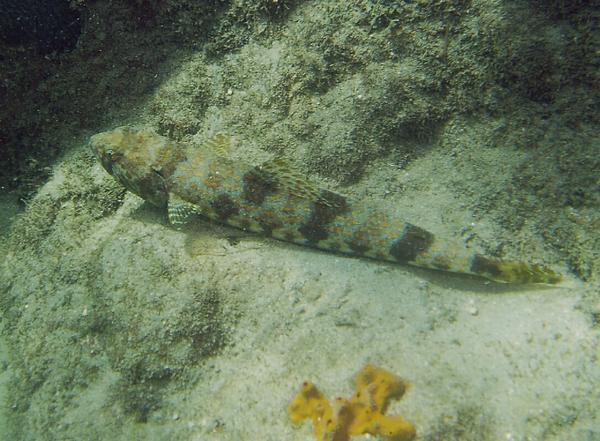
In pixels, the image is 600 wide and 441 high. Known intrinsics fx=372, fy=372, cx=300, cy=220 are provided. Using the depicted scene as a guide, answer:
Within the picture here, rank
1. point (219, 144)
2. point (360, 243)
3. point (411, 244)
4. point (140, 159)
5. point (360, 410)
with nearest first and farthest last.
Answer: point (360, 410)
point (411, 244)
point (360, 243)
point (140, 159)
point (219, 144)

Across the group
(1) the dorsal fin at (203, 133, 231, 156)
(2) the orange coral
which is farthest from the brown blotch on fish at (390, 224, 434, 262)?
(1) the dorsal fin at (203, 133, 231, 156)

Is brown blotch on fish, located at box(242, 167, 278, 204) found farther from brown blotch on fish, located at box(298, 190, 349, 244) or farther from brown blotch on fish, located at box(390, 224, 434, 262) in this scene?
brown blotch on fish, located at box(390, 224, 434, 262)

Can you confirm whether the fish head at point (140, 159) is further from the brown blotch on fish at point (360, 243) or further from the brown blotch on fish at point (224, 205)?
the brown blotch on fish at point (360, 243)

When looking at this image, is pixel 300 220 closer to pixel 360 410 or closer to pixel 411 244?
pixel 411 244

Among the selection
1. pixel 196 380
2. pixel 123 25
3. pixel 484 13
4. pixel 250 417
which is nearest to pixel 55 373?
pixel 196 380

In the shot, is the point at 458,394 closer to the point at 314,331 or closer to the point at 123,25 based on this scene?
the point at 314,331

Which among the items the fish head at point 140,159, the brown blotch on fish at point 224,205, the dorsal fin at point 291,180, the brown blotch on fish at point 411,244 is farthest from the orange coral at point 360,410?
the fish head at point 140,159

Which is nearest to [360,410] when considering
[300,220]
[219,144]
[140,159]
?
[300,220]
